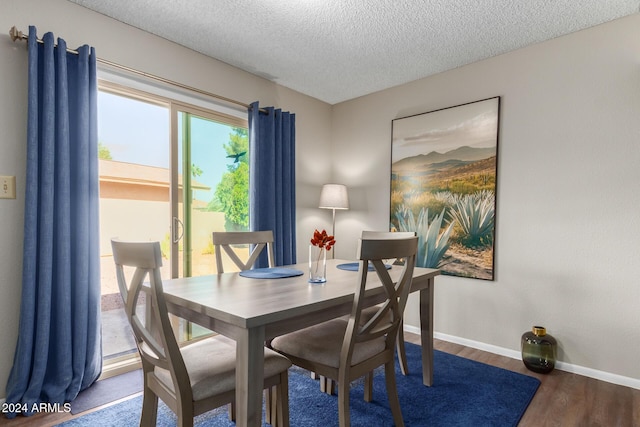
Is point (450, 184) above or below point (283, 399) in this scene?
above

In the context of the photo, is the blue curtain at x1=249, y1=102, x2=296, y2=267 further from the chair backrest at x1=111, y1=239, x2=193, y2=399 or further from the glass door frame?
the chair backrest at x1=111, y1=239, x2=193, y2=399

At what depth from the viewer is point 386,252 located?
1.49 m

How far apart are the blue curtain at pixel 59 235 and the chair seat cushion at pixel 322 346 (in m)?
1.24

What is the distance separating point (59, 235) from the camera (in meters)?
1.97

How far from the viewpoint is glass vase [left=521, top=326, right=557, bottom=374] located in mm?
2369

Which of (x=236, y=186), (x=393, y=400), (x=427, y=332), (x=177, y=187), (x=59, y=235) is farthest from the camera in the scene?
(x=236, y=186)

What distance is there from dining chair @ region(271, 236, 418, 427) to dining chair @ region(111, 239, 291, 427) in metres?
0.18

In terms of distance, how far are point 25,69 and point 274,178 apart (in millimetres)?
1832

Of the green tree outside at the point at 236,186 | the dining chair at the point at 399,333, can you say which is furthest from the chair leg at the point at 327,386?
the green tree outside at the point at 236,186

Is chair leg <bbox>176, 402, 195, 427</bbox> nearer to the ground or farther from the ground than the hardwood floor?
farther from the ground

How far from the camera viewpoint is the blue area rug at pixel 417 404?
1807mm

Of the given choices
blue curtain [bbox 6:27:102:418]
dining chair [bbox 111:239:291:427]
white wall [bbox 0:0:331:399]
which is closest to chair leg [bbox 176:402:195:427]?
dining chair [bbox 111:239:291:427]

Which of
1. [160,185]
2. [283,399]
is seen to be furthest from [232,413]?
[160,185]

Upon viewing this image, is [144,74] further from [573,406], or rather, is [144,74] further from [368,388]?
[573,406]
